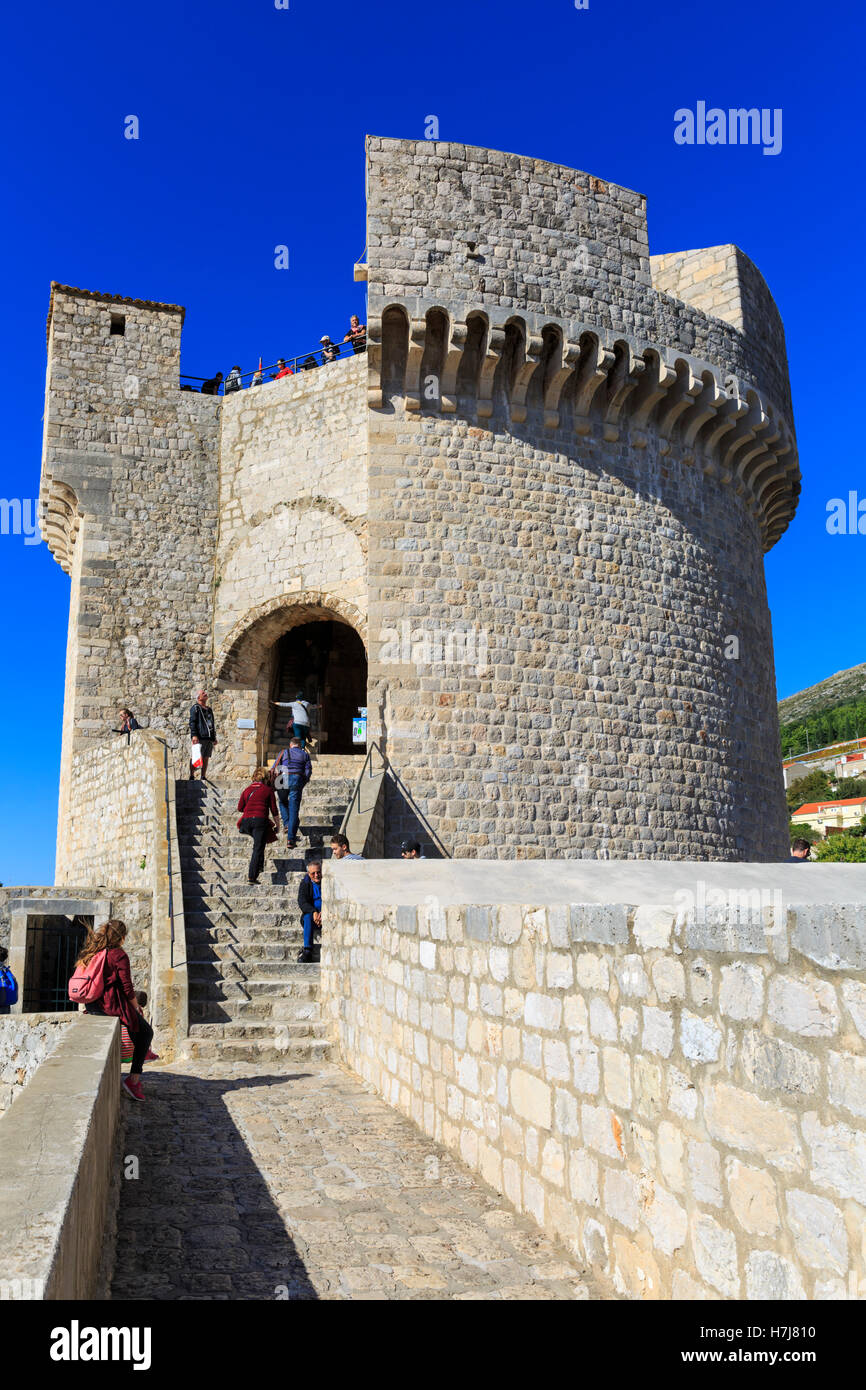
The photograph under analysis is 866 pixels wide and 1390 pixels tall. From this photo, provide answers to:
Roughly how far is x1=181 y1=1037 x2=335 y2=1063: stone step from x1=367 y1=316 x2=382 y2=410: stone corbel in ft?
26.4

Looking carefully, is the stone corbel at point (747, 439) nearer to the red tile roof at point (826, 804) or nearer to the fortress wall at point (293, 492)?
the fortress wall at point (293, 492)

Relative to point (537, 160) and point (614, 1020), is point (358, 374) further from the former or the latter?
A: point (614, 1020)

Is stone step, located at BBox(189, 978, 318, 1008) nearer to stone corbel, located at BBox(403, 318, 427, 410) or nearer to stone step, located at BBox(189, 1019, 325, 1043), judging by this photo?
stone step, located at BBox(189, 1019, 325, 1043)

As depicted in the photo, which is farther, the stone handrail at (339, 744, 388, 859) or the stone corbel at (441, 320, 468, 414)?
the stone corbel at (441, 320, 468, 414)

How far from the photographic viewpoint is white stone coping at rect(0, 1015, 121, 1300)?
205 centimetres

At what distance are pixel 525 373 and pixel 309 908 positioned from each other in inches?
294

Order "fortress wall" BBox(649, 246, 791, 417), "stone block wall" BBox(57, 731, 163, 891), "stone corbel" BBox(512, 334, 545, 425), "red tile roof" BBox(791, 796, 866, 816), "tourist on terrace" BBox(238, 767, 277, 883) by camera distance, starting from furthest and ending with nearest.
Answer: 1. "red tile roof" BBox(791, 796, 866, 816)
2. "fortress wall" BBox(649, 246, 791, 417)
3. "stone corbel" BBox(512, 334, 545, 425)
4. "stone block wall" BBox(57, 731, 163, 891)
5. "tourist on terrace" BBox(238, 767, 277, 883)

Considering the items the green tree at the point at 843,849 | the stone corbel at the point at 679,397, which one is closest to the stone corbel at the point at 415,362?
the stone corbel at the point at 679,397

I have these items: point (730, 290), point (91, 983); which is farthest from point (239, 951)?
point (730, 290)

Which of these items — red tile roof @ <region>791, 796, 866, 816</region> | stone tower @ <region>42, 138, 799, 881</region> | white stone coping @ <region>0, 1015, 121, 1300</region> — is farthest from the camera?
red tile roof @ <region>791, 796, 866, 816</region>

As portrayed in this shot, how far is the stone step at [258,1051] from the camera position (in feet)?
24.2

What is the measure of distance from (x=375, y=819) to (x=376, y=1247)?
7.13m

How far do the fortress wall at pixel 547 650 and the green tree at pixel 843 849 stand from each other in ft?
95.4

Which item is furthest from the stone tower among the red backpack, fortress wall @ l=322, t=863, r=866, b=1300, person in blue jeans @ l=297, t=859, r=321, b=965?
fortress wall @ l=322, t=863, r=866, b=1300
